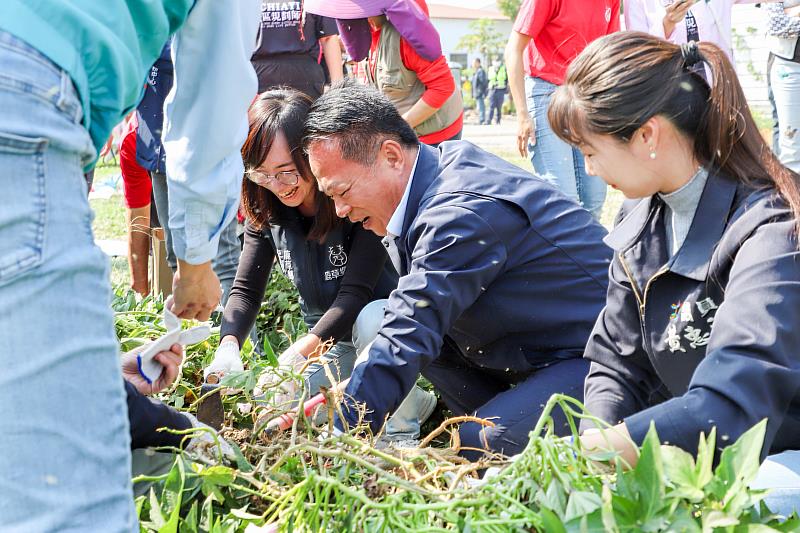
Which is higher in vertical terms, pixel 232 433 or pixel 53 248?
pixel 53 248

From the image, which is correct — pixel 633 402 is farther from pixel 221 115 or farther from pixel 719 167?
pixel 221 115

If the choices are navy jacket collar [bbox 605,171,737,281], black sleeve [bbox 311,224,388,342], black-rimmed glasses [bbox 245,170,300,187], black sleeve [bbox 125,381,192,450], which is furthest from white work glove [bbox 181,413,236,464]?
black-rimmed glasses [bbox 245,170,300,187]

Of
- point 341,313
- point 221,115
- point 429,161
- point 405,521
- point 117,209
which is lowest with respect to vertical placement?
point 117,209

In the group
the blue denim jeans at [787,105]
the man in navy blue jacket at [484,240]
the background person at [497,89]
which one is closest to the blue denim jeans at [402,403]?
the man in navy blue jacket at [484,240]

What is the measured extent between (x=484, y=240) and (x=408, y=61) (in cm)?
232

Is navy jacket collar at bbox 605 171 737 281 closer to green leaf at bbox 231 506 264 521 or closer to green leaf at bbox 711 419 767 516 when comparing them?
green leaf at bbox 711 419 767 516

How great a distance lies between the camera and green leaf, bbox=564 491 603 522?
51.9 inches

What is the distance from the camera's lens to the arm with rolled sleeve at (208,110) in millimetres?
1746

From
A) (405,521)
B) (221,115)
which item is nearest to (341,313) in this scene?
(221,115)

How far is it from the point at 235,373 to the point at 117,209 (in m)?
8.21

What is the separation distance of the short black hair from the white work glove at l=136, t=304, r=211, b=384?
69cm

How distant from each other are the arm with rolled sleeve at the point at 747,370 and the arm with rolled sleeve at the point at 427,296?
82 cm

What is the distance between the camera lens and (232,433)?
2088 millimetres

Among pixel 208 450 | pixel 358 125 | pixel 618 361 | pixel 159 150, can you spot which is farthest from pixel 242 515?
pixel 159 150
